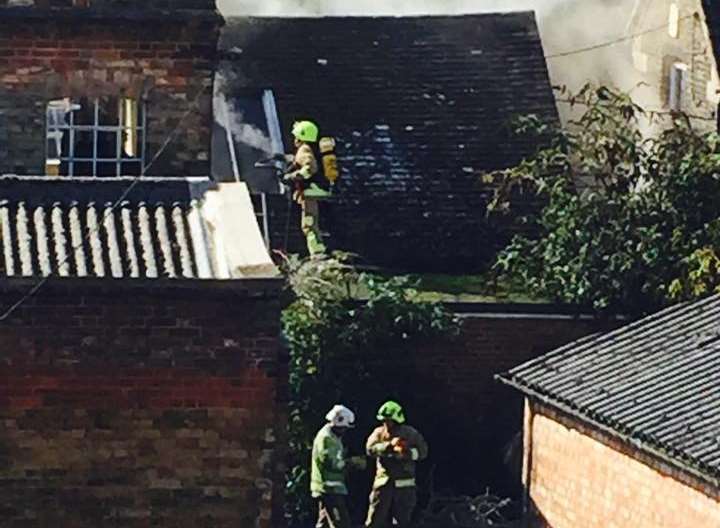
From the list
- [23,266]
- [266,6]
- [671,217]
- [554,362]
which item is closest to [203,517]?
[23,266]

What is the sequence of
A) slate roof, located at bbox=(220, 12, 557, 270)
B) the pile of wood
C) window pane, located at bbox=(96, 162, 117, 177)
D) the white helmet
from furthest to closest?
slate roof, located at bbox=(220, 12, 557, 270)
the pile of wood
the white helmet
window pane, located at bbox=(96, 162, 117, 177)

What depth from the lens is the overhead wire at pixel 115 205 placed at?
19.1 metres

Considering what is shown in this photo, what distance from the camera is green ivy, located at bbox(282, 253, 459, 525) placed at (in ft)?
91.4

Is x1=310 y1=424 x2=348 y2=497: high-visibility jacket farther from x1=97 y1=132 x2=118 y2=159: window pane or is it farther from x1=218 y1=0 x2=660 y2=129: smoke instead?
x1=218 y1=0 x2=660 y2=129: smoke

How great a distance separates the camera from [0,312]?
1917 centimetres

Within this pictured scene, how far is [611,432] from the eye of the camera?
24.5m

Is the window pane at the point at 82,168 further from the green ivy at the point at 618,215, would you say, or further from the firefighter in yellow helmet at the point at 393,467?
the green ivy at the point at 618,215

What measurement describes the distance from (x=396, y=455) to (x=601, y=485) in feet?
6.46

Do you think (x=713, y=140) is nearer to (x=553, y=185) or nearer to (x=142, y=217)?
(x=553, y=185)

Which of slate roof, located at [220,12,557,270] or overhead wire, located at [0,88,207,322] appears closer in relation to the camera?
overhead wire, located at [0,88,207,322]

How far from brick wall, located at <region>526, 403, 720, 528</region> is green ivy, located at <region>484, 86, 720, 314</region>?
264 cm

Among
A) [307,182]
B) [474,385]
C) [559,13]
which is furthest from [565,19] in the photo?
[307,182]

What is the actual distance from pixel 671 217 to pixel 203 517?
11.4m

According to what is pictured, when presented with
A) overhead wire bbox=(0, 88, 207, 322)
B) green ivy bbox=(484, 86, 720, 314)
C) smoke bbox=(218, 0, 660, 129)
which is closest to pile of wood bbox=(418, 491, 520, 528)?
green ivy bbox=(484, 86, 720, 314)
